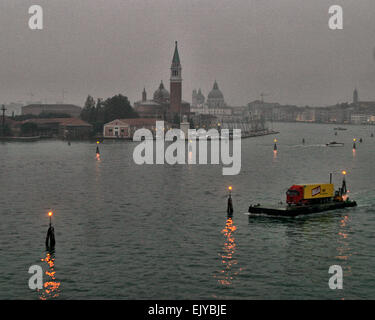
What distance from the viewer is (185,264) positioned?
3238 cm

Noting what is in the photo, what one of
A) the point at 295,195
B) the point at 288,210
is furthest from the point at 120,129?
the point at 288,210

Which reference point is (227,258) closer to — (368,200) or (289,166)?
(368,200)

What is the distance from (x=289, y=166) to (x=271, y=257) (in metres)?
60.4

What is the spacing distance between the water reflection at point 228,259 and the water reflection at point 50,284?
26.5 feet

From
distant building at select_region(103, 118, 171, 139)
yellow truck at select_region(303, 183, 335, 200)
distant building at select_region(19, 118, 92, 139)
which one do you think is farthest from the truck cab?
distant building at select_region(19, 118, 92, 139)

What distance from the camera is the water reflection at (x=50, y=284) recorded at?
27.4 m

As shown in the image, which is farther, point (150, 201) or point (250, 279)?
point (150, 201)

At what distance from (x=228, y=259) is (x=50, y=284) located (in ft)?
33.2

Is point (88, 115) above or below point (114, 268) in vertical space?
above

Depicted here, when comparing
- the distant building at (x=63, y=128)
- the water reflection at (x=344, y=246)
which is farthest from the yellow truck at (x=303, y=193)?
the distant building at (x=63, y=128)

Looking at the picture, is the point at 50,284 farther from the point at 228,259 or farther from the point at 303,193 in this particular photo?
the point at 303,193
